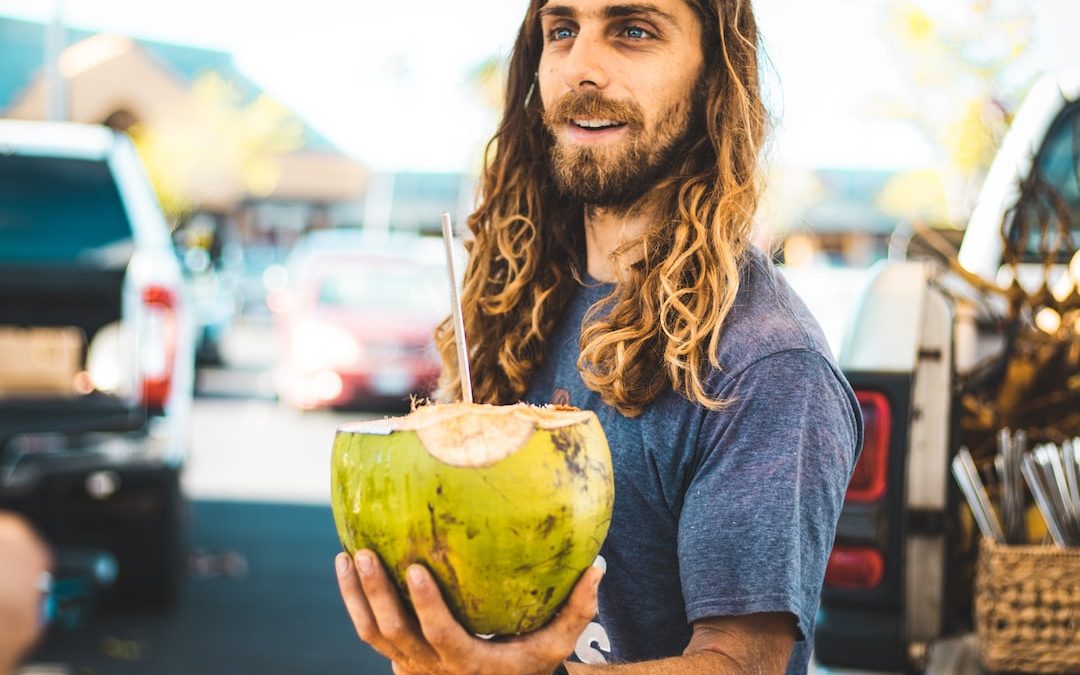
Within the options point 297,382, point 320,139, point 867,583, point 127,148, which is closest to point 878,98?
point 297,382

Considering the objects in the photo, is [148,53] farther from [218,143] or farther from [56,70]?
[56,70]

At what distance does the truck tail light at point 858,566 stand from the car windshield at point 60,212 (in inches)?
148

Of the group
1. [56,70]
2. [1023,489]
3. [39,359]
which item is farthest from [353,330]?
[1023,489]

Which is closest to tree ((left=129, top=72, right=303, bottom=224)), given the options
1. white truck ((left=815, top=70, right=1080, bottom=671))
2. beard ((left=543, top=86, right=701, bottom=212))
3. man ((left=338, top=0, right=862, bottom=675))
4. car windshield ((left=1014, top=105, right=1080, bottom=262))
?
car windshield ((left=1014, top=105, right=1080, bottom=262))

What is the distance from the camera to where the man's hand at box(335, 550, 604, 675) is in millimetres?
1565

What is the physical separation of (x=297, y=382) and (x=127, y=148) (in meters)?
6.28

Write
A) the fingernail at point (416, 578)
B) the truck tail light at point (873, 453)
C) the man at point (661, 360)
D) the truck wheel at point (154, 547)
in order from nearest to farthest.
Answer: the fingernail at point (416, 578) < the man at point (661, 360) < the truck tail light at point (873, 453) < the truck wheel at point (154, 547)

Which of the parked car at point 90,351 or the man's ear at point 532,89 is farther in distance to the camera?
the parked car at point 90,351

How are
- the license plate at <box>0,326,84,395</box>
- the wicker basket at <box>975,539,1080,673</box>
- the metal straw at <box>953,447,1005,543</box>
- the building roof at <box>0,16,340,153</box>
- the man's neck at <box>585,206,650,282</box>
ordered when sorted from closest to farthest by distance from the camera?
the man's neck at <box>585,206,650,282</box> < the wicker basket at <box>975,539,1080,673</box> < the metal straw at <box>953,447,1005,543</box> < the license plate at <box>0,326,84,395</box> < the building roof at <box>0,16,340,153</box>

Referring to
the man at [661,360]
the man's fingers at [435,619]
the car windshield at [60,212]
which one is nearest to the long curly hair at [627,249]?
the man at [661,360]

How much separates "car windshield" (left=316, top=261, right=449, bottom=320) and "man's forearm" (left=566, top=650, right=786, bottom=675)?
10316mm

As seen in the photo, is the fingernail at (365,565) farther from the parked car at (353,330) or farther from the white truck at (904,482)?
the parked car at (353,330)

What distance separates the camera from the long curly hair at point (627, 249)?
196cm

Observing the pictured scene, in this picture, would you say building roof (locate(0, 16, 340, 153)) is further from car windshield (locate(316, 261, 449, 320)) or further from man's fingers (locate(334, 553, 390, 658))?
man's fingers (locate(334, 553, 390, 658))
